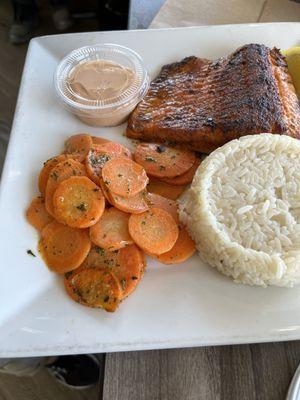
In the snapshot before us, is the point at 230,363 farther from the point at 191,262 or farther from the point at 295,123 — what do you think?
the point at 295,123

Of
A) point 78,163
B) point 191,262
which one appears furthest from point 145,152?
point 191,262

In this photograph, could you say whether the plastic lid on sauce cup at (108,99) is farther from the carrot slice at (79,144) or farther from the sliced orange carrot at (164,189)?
the sliced orange carrot at (164,189)

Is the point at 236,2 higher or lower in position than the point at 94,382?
higher

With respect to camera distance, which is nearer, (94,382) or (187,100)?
(187,100)

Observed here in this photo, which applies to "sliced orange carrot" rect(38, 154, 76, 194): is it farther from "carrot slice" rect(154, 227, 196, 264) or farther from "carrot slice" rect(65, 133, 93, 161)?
"carrot slice" rect(154, 227, 196, 264)

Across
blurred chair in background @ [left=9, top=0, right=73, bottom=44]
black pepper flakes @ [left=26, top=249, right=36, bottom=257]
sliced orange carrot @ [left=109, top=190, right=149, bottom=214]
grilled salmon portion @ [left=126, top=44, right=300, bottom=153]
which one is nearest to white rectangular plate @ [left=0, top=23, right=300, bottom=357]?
black pepper flakes @ [left=26, top=249, right=36, bottom=257]

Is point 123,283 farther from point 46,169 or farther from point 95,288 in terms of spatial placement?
point 46,169

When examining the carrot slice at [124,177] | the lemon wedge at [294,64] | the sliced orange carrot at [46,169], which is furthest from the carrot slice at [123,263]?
the lemon wedge at [294,64]
